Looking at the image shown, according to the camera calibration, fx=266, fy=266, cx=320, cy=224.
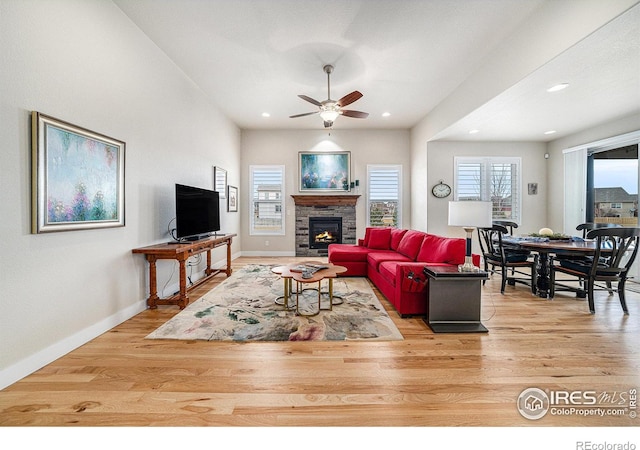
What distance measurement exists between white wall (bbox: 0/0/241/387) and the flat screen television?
0.92 feet

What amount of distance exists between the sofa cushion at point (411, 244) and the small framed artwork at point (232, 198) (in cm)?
391

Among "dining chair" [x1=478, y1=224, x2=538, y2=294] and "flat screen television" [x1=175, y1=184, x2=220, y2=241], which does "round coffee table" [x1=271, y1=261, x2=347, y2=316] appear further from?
"dining chair" [x1=478, y1=224, x2=538, y2=294]

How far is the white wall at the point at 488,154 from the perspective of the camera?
20.2 feet

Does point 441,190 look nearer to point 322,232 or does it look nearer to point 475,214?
point 475,214

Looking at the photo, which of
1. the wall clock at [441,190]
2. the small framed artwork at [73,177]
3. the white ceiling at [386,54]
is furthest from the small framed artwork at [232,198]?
the wall clock at [441,190]

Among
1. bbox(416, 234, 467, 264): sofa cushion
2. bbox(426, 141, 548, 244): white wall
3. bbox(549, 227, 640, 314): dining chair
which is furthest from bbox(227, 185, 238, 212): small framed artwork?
bbox(549, 227, 640, 314): dining chair

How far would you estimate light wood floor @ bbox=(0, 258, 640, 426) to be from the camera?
5.20ft

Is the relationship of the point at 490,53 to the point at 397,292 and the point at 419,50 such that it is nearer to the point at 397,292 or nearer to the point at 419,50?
the point at 419,50

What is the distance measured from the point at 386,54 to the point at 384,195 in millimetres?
3880

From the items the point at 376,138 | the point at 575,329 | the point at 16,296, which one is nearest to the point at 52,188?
the point at 16,296

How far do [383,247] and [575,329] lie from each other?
2.77 m

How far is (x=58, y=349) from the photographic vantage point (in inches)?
86.4
